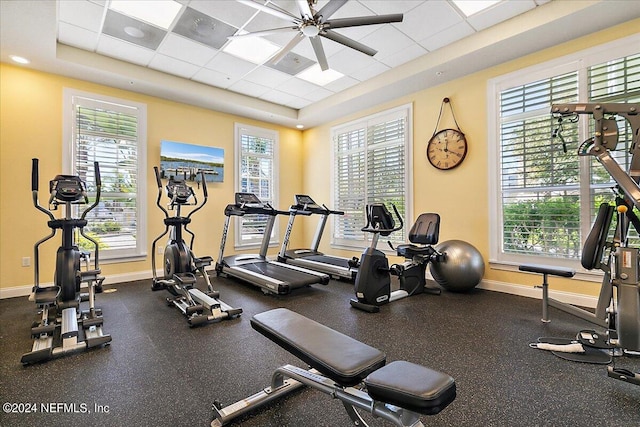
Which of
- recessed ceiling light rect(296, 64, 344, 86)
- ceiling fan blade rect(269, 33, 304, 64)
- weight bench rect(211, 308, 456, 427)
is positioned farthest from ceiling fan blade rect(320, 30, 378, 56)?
weight bench rect(211, 308, 456, 427)

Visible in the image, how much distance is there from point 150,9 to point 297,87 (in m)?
2.58

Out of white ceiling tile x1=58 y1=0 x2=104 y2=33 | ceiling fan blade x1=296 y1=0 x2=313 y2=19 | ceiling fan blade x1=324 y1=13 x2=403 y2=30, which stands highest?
white ceiling tile x1=58 y1=0 x2=104 y2=33

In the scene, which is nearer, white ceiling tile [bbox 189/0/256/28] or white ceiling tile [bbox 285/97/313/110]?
white ceiling tile [bbox 189/0/256/28]

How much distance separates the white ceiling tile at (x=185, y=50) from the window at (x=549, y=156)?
160 inches

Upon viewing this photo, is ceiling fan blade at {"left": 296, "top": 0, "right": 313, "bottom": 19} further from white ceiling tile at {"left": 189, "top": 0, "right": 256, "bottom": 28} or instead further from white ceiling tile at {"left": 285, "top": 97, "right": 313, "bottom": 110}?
white ceiling tile at {"left": 285, "top": 97, "right": 313, "bottom": 110}

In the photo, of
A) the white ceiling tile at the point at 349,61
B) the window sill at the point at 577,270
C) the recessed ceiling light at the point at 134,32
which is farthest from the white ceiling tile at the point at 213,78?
the window sill at the point at 577,270

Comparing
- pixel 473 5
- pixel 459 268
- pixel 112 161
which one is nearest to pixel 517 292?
pixel 459 268

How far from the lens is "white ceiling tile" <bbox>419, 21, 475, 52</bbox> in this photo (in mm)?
3781

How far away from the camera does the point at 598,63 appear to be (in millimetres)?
3479

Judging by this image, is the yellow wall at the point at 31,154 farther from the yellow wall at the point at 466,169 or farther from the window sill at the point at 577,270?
the window sill at the point at 577,270

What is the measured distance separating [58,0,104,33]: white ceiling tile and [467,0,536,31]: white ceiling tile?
168 inches

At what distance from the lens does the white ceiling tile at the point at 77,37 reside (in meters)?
3.69

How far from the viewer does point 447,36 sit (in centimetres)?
395

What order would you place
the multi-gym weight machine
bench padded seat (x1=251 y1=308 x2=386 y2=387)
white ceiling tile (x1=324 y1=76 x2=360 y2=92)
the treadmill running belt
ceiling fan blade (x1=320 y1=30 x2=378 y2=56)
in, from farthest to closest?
white ceiling tile (x1=324 y1=76 x2=360 y2=92) → the treadmill running belt → ceiling fan blade (x1=320 y1=30 x2=378 y2=56) → the multi-gym weight machine → bench padded seat (x1=251 y1=308 x2=386 y2=387)
